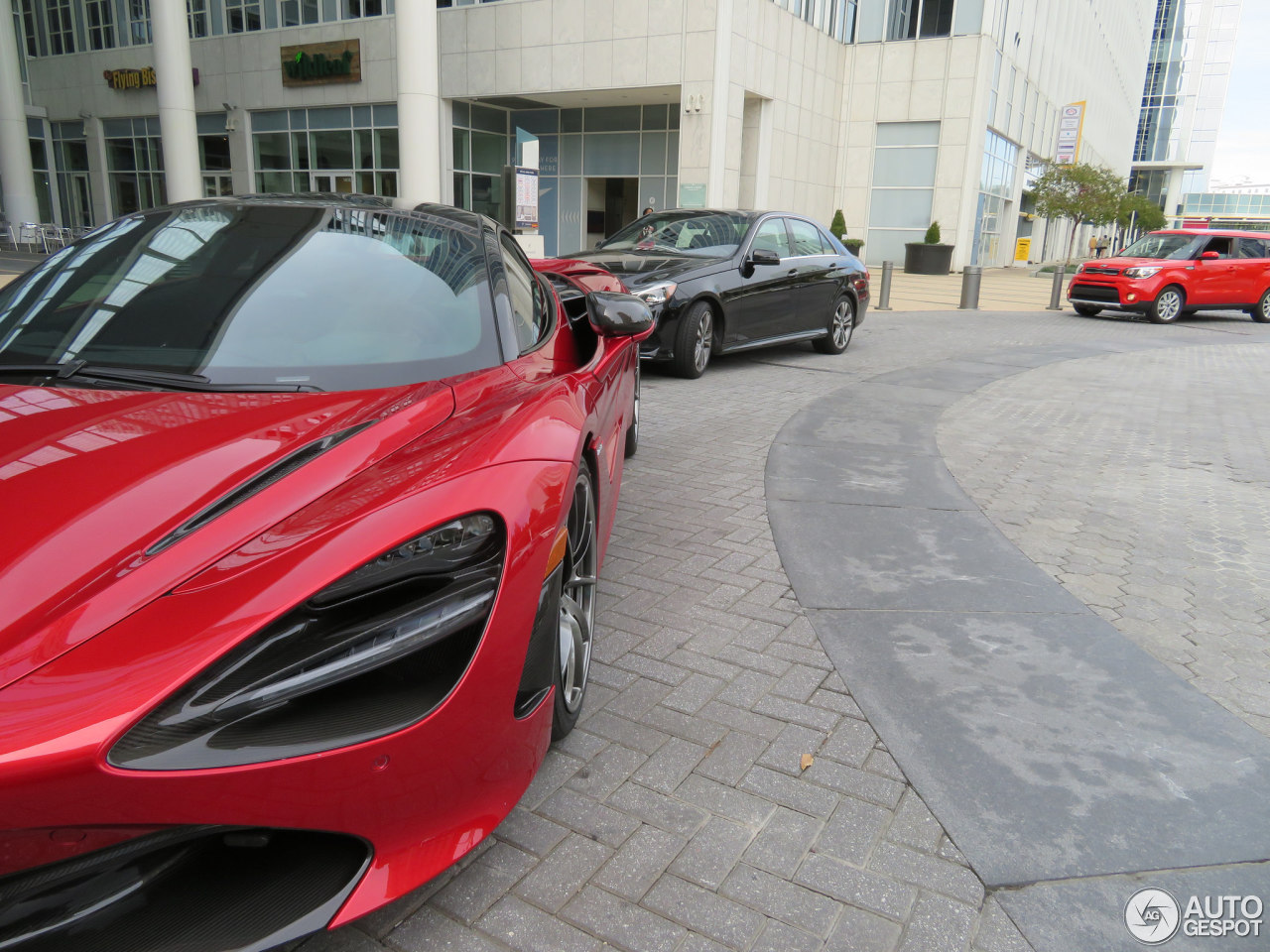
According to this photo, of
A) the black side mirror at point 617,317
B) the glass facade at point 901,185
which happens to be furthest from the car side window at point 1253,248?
the black side mirror at point 617,317

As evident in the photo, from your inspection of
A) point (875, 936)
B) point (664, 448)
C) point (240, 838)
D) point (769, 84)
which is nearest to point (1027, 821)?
point (875, 936)

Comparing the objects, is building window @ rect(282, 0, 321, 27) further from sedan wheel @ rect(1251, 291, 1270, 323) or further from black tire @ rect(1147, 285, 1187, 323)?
sedan wheel @ rect(1251, 291, 1270, 323)

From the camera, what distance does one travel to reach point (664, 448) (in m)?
6.45

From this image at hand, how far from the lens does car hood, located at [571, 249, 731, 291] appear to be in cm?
874

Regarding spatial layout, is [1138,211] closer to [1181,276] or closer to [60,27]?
[1181,276]

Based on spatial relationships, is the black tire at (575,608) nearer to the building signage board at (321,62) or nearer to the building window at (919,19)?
the building signage board at (321,62)

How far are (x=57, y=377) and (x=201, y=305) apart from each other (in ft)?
1.49

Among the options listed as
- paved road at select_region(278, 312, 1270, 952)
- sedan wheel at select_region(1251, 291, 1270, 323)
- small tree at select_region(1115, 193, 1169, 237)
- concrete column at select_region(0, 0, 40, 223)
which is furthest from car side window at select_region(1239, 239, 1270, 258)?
concrete column at select_region(0, 0, 40, 223)

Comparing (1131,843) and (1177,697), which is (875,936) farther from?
(1177,697)

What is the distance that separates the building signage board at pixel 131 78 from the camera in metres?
31.5

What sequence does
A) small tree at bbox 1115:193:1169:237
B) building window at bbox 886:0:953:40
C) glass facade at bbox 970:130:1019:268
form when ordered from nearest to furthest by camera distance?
building window at bbox 886:0:953:40 < glass facade at bbox 970:130:1019:268 < small tree at bbox 1115:193:1169:237

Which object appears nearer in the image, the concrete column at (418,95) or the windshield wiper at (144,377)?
the windshield wiper at (144,377)

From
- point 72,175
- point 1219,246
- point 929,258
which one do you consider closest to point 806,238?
point 1219,246

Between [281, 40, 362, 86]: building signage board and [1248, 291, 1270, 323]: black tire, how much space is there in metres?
24.0
